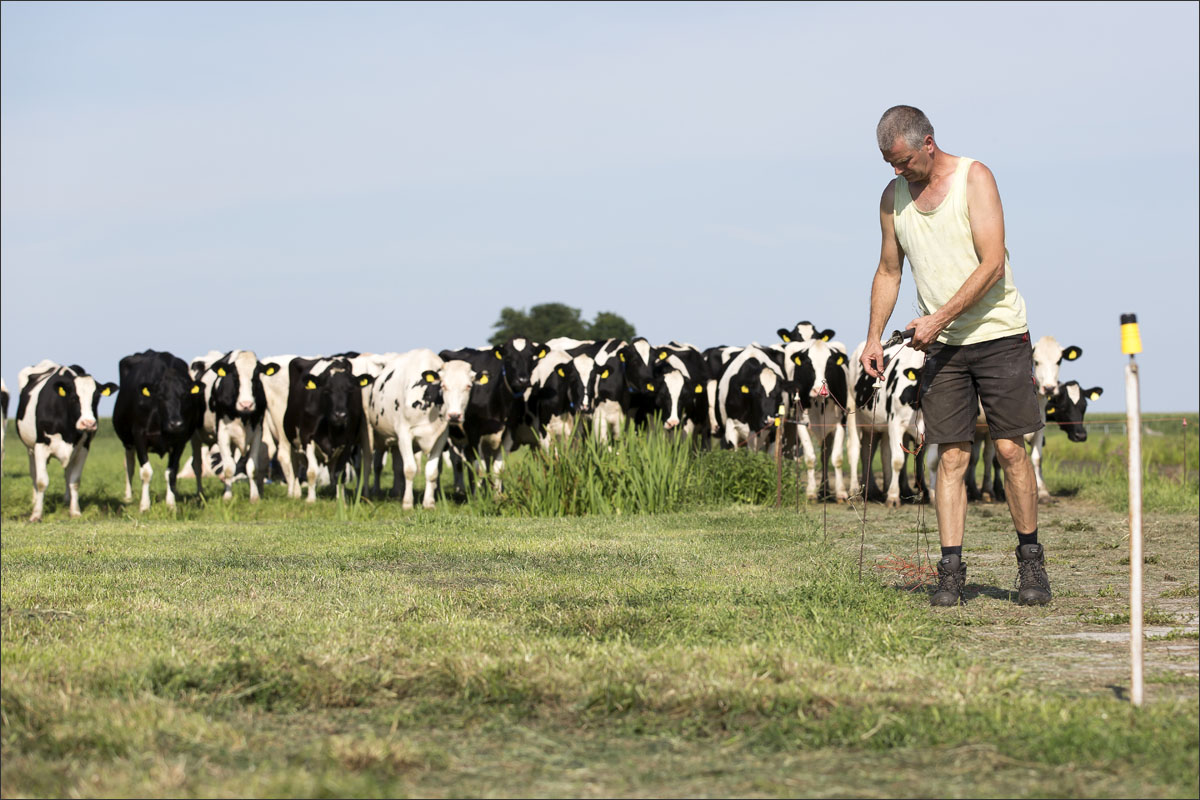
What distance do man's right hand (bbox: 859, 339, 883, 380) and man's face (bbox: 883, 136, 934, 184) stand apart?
86 centimetres

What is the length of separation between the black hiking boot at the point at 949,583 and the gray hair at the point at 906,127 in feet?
6.90

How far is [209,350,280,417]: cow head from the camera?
68.6 feet

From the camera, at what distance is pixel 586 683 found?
4488 mm

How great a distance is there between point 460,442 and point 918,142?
13066 millimetres

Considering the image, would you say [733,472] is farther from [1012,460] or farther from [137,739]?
[137,739]

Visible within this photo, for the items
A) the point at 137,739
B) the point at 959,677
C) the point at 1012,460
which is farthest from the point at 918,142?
the point at 137,739

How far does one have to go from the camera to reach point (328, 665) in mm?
4715

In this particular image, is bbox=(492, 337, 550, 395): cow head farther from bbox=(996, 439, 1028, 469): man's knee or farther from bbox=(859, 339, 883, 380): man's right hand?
bbox=(996, 439, 1028, 469): man's knee

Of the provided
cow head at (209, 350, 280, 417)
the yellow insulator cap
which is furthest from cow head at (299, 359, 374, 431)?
the yellow insulator cap

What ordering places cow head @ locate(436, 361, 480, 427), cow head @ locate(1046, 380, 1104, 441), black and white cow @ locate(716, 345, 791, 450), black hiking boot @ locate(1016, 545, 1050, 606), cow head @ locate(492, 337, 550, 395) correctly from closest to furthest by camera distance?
black hiking boot @ locate(1016, 545, 1050, 606) → cow head @ locate(436, 361, 480, 427) → cow head @ locate(492, 337, 550, 395) → black and white cow @ locate(716, 345, 791, 450) → cow head @ locate(1046, 380, 1104, 441)

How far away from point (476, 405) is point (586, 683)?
13154 mm

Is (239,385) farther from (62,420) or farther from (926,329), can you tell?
(926,329)

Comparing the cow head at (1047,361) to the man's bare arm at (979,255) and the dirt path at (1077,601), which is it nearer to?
the dirt path at (1077,601)

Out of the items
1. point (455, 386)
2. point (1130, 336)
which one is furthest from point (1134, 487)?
point (455, 386)
